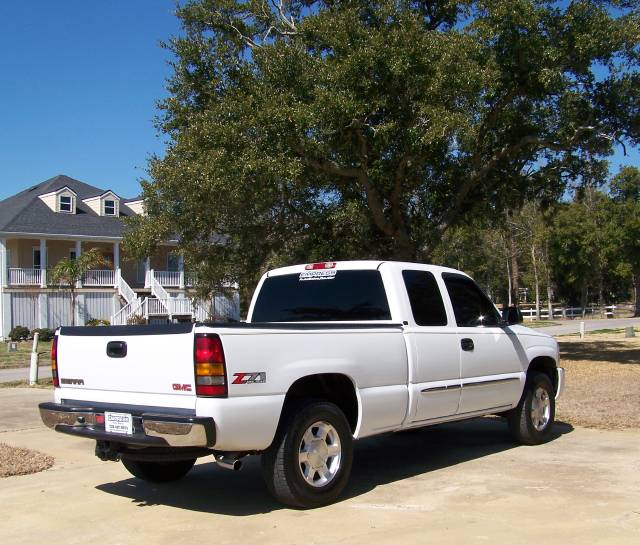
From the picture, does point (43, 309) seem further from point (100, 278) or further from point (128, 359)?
point (128, 359)

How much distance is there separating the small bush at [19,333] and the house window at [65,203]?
776 centimetres

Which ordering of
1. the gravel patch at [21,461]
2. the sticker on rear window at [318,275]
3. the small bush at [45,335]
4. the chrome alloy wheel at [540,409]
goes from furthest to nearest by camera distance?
1. the small bush at [45,335]
2. the chrome alloy wheel at [540,409]
3. the gravel patch at [21,461]
4. the sticker on rear window at [318,275]

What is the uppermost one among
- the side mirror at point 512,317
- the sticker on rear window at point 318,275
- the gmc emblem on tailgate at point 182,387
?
the sticker on rear window at point 318,275

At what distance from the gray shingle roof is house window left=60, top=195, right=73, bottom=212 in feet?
1.82

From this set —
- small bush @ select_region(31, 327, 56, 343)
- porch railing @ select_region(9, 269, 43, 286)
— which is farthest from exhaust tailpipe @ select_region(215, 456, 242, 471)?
porch railing @ select_region(9, 269, 43, 286)

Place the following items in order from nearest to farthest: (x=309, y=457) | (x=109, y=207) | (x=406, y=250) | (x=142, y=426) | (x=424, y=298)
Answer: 1. (x=142, y=426)
2. (x=309, y=457)
3. (x=424, y=298)
4. (x=406, y=250)
5. (x=109, y=207)

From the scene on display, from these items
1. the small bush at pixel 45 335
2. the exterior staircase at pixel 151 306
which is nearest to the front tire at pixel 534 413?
the exterior staircase at pixel 151 306

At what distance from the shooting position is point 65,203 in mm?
39844

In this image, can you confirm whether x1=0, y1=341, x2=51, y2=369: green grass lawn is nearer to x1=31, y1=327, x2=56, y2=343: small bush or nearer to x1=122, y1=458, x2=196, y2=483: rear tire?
x1=31, y1=327, x2=56, y2=343: small bush

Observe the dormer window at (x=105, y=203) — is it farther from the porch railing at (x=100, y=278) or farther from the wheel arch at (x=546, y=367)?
the wheel arch at (x=546, y=367)

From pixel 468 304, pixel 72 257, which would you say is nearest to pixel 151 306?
pixel 72 257

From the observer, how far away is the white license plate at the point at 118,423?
18.9 feet

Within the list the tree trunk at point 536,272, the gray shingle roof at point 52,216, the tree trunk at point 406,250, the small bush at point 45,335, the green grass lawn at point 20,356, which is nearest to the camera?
the tree trunk at point 406,250

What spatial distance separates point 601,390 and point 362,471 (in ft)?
22.7
